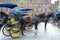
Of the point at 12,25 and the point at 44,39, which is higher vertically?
the point at 12,25

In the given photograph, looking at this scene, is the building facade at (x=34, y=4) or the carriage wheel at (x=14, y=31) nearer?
the carriage wheel at (x=14, y=31)

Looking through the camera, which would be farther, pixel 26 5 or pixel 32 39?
pixel 26 5

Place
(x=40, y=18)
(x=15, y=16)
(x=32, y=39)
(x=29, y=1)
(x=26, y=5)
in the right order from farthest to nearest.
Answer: (x=29, y=1) < (x=26, y=5) < (x=40, y=18) < (x=15, y=16) < (x=32, y=39)

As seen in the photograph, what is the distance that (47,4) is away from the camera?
25.2 meters

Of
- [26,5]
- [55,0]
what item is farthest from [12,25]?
[55,0]

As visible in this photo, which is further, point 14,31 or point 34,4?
point 34,4

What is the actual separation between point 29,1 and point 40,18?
44.9 ft

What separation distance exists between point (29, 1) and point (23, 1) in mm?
796

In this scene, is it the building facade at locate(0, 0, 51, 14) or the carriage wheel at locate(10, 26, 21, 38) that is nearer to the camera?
the carriage wheel at locate(10, 26, 21, 38)

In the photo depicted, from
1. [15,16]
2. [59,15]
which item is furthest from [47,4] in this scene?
[15,16]

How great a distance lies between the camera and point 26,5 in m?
24.3

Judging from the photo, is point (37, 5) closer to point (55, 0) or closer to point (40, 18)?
point (55, 0)

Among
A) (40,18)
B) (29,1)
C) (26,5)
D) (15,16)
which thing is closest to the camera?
(15,16)

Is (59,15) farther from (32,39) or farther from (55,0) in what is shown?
(55,0)
